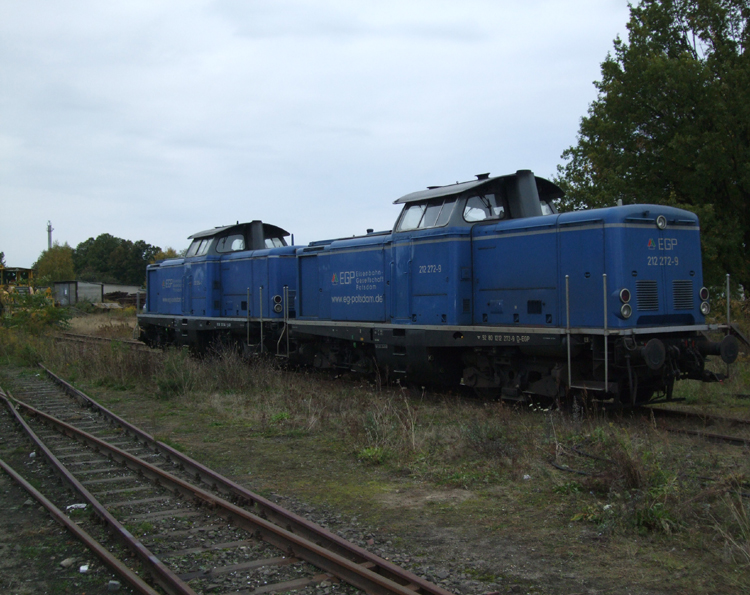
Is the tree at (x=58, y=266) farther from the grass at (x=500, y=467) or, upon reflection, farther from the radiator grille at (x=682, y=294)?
the radiator grille at (x=682, y=294)

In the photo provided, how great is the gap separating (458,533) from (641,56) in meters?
17.6

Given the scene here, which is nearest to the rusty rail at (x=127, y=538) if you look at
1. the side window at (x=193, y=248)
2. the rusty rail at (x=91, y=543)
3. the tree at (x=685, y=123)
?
the rusty rail at (x=91, y=543)

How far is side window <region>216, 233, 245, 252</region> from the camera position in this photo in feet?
60.5

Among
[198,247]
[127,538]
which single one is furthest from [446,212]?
[198,247]

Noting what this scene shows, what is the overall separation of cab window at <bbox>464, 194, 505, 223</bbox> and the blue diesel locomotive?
0.02 m

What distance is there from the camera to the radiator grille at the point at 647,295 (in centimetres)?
907

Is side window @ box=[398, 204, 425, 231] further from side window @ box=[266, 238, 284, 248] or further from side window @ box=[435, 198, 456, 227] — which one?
side window @ box=[266, 238, 284, 248]

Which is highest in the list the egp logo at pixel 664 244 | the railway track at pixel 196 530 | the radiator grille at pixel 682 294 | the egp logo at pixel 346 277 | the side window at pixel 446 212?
the side window at pixel 446 212

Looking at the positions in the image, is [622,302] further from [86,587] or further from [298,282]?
[298,282]

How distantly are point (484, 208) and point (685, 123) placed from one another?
1076cm

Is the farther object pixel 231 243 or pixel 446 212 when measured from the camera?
pixel 231 243

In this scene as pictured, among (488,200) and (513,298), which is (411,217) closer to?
(488,200)

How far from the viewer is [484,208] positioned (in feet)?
36.2

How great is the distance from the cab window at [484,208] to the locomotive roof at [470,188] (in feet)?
0.87
